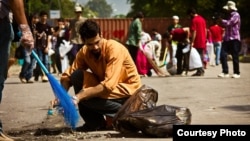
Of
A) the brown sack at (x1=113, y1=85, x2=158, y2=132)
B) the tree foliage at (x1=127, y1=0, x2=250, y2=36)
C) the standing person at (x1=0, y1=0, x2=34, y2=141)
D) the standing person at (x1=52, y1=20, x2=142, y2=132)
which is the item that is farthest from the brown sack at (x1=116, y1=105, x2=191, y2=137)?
the tree foliage at (x1=127, y1=0, x2=250, y2=36)

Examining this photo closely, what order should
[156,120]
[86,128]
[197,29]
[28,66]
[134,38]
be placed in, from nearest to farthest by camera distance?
1. [156,120]
2. [86,128]
3. [28,66]
4. [134,38]
5. [197,29]

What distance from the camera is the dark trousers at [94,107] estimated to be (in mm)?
7619

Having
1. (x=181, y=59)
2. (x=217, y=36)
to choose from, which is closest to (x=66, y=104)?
(x=181, y=59)

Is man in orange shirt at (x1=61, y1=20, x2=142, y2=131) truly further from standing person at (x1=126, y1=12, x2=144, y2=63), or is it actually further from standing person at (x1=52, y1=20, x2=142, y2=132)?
standing person at (x1=126, y1=12, x2=144, y2=63)

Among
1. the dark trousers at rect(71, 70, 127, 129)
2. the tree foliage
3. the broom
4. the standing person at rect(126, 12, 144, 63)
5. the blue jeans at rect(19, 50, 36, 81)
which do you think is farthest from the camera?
the tree foliage

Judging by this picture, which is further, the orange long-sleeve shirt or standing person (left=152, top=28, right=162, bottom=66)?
standing person (left=152, top=28, right=162, bottom=66)

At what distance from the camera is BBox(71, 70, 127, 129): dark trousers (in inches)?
300

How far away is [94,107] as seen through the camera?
25.1ft

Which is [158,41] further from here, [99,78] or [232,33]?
[99,78]

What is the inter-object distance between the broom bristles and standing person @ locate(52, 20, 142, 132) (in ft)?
0.31

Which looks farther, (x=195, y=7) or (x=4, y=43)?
(x=195, y=7)

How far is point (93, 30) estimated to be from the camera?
23.8 ft

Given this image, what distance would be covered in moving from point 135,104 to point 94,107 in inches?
19.0

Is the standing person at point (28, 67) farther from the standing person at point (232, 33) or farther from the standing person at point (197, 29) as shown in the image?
the standing person at point (232, 33)
